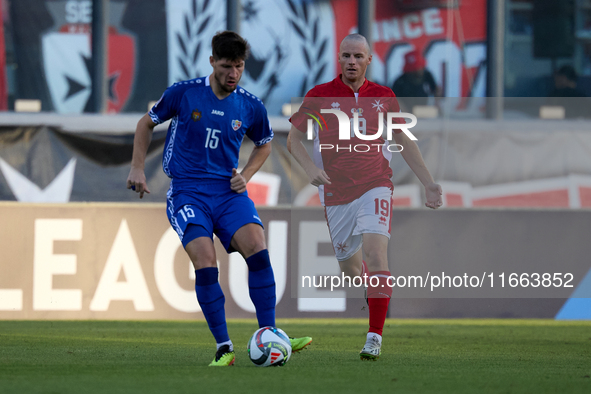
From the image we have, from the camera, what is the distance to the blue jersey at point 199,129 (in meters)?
5.55

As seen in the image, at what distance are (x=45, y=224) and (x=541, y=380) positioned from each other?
616cm

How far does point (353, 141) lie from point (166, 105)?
142 cm

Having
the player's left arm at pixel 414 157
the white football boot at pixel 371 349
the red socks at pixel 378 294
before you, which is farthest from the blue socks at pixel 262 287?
the player's left arm at pixel 414 157

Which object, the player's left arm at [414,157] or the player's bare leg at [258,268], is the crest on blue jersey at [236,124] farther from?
the player's left arm at [414,157]

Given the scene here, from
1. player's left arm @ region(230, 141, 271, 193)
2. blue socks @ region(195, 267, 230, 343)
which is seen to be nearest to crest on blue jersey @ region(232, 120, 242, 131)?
player's left arm @ region(230, 141, 271, 193)

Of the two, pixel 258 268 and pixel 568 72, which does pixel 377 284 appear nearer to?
pixel 258 268

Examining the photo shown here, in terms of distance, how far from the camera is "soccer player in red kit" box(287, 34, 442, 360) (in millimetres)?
6180

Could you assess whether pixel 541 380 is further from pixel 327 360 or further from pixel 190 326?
pixel 190 326

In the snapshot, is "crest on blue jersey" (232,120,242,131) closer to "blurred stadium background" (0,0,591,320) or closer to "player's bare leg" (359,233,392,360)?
"player's bare leg" (359,233,392,360)

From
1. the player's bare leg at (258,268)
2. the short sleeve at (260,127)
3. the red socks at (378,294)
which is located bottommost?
A: the red socks at (378,294)

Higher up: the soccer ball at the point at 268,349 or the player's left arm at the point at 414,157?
the player's left arm at the point at 414,157

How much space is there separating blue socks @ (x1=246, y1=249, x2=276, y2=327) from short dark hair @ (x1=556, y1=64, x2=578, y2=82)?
9.65 metres

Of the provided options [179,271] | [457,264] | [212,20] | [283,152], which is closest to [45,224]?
[179,271]

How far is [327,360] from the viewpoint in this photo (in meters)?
5.83
